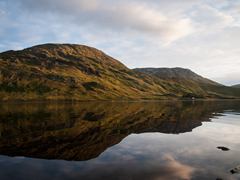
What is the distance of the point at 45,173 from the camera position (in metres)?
25.4

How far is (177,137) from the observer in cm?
5066

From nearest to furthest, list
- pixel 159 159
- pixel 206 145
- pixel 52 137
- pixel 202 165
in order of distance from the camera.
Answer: pixel 202 165, pixel 159 159, pixel 206 145, pixel 52 137

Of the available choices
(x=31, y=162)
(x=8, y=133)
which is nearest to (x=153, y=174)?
(x=31, y=162)

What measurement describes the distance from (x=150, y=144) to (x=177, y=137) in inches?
396

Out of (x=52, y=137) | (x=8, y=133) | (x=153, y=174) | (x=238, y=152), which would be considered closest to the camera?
(x=153, y=174)

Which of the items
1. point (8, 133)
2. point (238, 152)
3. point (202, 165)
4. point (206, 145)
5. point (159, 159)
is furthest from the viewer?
point (8, 133)

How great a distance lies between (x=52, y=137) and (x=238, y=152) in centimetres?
3164

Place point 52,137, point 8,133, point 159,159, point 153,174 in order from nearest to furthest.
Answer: point 153,174
point 159,159
point 52,137
point 8,133

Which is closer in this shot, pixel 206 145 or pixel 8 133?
pixel 206 145

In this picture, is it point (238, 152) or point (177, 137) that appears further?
point (177, 137)

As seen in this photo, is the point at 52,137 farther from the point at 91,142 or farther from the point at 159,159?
the point at 159,159

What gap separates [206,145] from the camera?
138 feet

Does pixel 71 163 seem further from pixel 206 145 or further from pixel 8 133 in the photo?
pixel 8 133

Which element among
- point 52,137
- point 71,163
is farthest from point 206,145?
point 52,137
